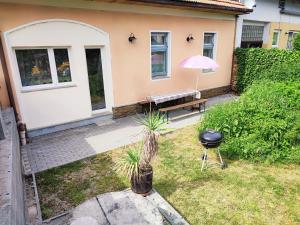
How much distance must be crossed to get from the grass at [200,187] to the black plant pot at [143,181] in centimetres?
44

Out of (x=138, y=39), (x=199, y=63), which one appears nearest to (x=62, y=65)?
(x=138, y=39)

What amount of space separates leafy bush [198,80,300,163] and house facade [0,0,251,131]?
354 cm

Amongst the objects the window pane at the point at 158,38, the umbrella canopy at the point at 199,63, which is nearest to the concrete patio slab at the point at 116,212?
the umbrella canopy at the point at 199,63

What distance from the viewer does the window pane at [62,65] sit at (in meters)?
6.66

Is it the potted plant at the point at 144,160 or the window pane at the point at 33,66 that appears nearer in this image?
the potted plant at the point at 144,160

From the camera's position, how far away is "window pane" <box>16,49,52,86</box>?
618 centimetres

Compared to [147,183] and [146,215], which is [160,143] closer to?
[147,183]

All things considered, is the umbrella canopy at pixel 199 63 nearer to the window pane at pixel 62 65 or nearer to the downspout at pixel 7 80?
the window pane at pixel 62 65

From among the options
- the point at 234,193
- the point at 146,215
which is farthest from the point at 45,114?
the point at 234,193

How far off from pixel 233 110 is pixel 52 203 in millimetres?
4521

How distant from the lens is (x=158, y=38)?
861cm

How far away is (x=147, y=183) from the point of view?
389 cm

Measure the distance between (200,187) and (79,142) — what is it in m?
3.66

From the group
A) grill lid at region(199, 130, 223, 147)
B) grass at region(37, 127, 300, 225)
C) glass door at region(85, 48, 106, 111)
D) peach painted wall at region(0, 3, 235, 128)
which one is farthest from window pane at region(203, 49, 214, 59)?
grill lid at region(199, 130, 223, 147)
